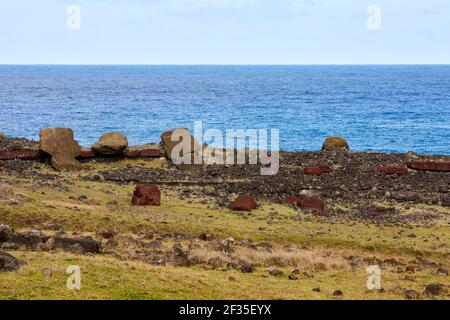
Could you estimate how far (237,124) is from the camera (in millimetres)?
97500

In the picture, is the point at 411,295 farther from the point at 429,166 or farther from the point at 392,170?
the point at 429,166

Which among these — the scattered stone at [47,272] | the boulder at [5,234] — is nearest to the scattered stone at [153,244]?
the boulder at [5,234]

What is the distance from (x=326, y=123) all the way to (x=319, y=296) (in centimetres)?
8347

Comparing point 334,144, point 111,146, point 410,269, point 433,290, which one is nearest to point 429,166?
point 334,144

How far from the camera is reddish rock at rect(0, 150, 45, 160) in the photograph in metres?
40.2

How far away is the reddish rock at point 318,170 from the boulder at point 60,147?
1254 cm

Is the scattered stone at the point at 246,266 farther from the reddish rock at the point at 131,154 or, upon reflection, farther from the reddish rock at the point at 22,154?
the reddish rock at the point at 22,154

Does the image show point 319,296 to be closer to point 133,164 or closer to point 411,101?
point 133,164

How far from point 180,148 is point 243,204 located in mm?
9944

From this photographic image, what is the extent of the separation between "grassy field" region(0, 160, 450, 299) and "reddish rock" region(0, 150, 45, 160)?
1396 mm

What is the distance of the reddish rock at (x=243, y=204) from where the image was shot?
105ft

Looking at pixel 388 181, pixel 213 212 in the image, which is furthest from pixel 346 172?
pixel 213 212

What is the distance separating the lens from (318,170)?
128ft

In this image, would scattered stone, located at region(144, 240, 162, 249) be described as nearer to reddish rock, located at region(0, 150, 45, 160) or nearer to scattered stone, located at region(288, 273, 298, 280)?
scattered stone, located at region(288, 273, 298, 280)
